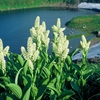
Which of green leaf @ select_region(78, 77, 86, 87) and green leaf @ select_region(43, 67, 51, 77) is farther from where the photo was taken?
green leaf @ select_region(78, 77, 86, 87)

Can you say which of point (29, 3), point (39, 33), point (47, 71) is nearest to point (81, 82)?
point (47, 71)

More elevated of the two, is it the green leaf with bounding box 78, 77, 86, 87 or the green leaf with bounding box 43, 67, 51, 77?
the green leaf with bounding box 43, 67, 51, 77

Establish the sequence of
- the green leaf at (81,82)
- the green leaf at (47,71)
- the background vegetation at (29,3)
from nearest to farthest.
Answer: the green leaf at (47,71) → the green leaf at (81,82) → the background vegetation at (29,3)

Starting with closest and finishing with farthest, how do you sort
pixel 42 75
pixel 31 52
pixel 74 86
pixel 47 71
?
pixel 31 52
pixel 47 71
pixel 74 86
pixel 42 75

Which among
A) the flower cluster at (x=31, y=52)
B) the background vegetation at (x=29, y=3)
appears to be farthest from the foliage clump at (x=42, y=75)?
the background vegetation at (x=29, y=3)

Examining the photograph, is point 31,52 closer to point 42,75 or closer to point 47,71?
point 47,71

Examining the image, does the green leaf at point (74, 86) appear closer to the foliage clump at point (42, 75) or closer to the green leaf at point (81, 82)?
the foliage clump at point (42, 75)

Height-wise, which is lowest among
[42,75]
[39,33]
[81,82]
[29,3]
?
[29,3]

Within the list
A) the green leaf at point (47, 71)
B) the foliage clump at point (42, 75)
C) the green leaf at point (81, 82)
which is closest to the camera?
the foliage clump at point (42, 75)

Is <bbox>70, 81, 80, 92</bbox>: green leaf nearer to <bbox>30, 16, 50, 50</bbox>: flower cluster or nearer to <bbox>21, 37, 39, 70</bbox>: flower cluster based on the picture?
<bbox>30, 16, 50, 50</bbox>: flower cluster

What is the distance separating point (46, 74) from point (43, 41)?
84 cm

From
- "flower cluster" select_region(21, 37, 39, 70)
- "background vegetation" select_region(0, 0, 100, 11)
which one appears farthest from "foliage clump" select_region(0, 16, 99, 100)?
"background vegetation" select_region(0, 0, 100, 11)

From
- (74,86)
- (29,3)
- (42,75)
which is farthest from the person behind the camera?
(29,3)

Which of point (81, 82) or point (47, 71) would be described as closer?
point (47, 71)
